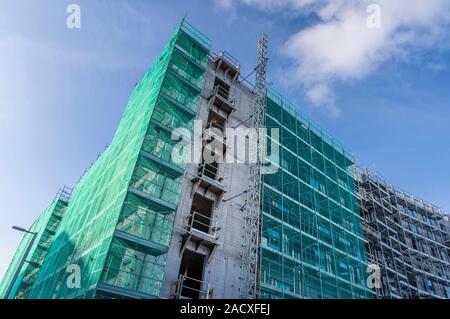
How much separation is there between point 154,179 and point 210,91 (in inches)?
374

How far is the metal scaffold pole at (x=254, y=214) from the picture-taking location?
18.4 meters

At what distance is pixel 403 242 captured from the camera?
115ft

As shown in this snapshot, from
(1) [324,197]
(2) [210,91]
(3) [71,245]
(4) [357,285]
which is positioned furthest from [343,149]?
(3) [71,245]

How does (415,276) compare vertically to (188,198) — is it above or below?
above

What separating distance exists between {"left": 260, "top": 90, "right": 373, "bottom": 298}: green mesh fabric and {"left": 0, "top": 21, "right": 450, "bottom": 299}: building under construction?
104 mm

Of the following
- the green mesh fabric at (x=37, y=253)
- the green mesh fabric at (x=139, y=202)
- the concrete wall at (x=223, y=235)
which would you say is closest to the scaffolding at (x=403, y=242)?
the concrete wall at (x=223, y=235)

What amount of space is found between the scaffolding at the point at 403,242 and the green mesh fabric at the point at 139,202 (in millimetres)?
20627

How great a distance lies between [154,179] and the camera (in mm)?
17594

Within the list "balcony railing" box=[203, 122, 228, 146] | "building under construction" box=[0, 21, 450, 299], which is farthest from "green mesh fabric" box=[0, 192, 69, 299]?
"balcony railing" box=[203, 122, 228, 146]

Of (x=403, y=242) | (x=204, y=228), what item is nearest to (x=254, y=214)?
(x=204, y=228)

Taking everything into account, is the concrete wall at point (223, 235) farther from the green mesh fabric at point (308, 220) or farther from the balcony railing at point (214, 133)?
the green mesh fabric at point (308, 220)

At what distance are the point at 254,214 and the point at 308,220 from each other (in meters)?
5.94
